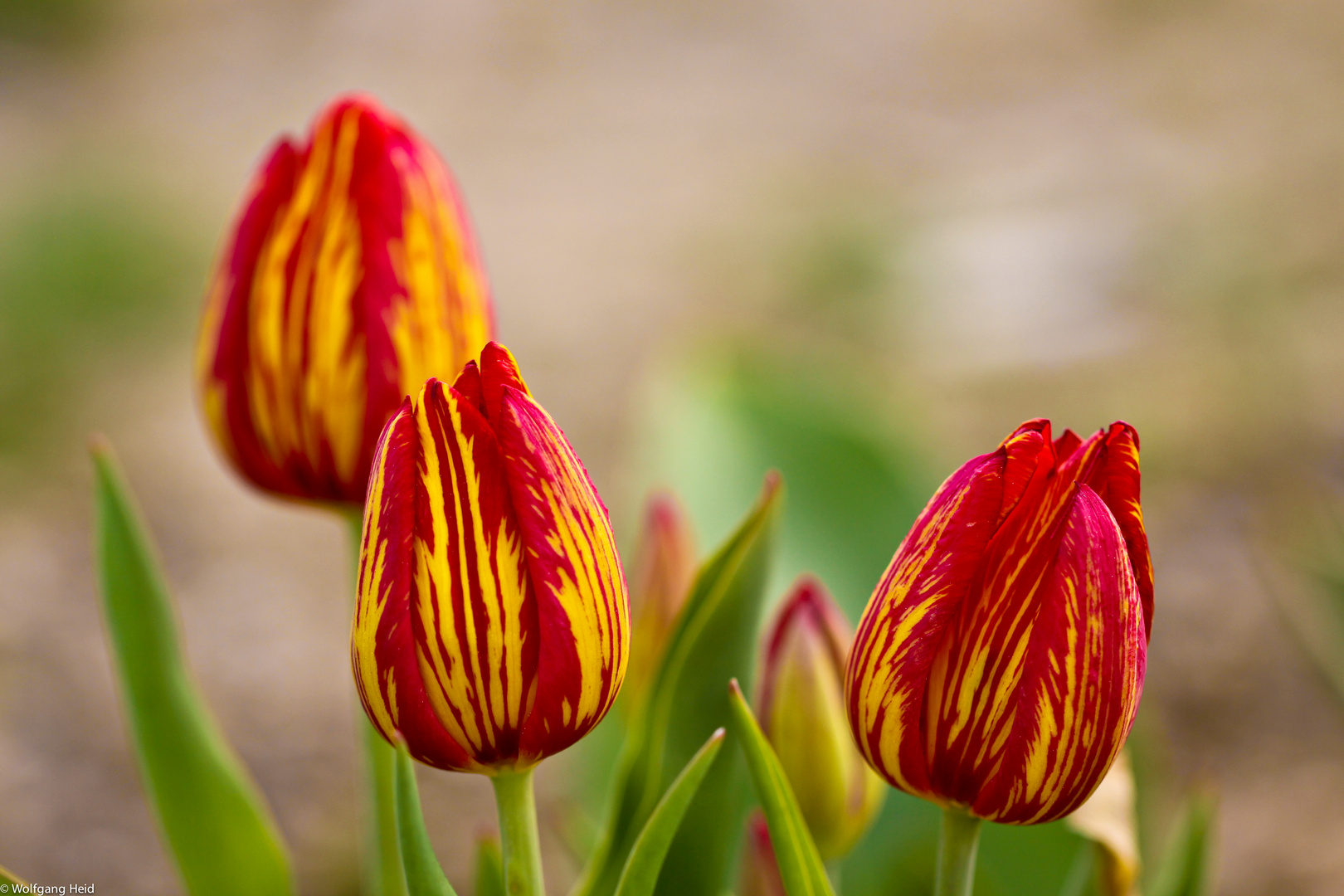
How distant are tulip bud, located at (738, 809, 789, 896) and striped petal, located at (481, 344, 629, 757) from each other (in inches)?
5.9

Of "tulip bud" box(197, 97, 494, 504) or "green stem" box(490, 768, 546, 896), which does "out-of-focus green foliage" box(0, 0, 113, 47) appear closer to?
"tulip bud" box(197, 97, 494, 504)

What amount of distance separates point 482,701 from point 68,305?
77.6 inches

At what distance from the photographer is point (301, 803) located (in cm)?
110

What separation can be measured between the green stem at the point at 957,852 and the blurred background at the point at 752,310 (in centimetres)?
24

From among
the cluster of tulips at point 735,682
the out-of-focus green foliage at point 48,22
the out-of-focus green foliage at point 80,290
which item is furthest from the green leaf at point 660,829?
the out-of-focus green foliage at point 48,22

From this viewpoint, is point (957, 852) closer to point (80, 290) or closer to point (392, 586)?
point (392, 586)

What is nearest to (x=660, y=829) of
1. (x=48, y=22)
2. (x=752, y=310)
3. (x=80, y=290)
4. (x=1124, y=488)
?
(x=1124, y=488)

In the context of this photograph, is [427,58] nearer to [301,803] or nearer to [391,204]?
[301,803]

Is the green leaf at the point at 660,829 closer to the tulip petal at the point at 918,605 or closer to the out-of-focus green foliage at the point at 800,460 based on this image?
the tulip petal at the point at 918,605

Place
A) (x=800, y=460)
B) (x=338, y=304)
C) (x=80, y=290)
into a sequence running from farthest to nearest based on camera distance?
(x=80, y=290)
(x=800, y=460)
(x=338, y=304)

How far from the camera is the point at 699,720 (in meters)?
0.42

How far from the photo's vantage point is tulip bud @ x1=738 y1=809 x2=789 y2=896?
41cm

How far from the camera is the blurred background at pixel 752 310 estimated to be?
884 mm

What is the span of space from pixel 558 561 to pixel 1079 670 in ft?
0.41
